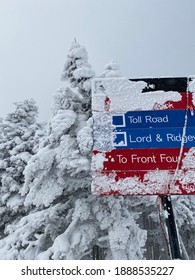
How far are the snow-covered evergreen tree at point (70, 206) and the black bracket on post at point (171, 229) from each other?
10.5 feet

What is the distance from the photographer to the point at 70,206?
10.4m

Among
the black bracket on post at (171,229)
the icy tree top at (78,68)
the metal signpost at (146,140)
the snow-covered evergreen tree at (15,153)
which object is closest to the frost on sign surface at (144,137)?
the metal signpost at (146,140)

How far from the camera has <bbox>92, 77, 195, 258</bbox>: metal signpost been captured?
609 centimetres

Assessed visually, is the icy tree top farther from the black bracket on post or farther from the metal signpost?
the black bracket on post

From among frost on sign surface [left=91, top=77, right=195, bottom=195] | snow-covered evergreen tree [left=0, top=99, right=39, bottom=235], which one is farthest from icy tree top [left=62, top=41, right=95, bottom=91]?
snow-covered evergreen tree [left=0, top=99, right=39, bottom=235]

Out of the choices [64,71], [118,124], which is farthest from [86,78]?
[118,124]

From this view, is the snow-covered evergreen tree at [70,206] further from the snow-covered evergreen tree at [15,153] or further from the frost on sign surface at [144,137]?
the snow-covered evergreen tree at [15,153]

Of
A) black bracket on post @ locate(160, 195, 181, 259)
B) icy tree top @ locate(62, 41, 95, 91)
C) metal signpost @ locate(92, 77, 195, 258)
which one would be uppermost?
icy tree top @ locate(62, 41, 95, 91)

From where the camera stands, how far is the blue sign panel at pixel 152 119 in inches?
256

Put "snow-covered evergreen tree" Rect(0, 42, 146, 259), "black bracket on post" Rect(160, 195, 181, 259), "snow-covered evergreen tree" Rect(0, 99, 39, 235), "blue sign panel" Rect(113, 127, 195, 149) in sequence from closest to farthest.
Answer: "black bracket on post" Rect(160, 195, 181, 259)
"blue sign panel" Rect(113, 127, 195, 149)
"snow-covered evergreen tree" Rect(0, 42, 146, 259)
"snow-covered evergreen tree" Rect(0, 99, 39, 235)

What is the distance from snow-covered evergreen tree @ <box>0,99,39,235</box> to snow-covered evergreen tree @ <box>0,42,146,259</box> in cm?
480

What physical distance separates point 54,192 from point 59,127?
88.0 inches

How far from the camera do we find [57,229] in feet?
33.4
